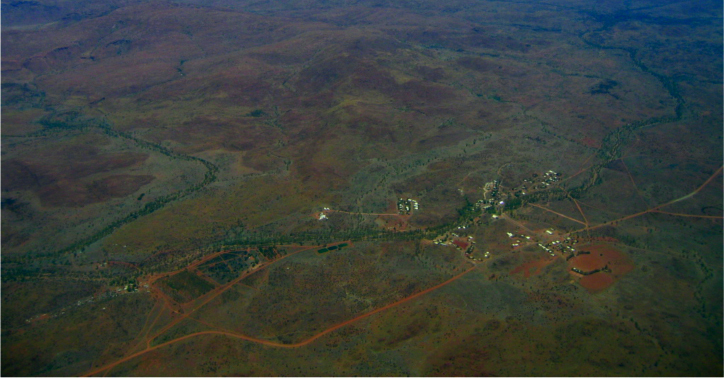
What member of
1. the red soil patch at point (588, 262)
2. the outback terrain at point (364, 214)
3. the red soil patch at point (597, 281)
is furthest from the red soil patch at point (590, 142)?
the red soil patch at point (597, 281)

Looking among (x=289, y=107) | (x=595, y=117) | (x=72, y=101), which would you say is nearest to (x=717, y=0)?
(x=595, y=117)

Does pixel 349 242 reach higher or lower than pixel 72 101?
lower

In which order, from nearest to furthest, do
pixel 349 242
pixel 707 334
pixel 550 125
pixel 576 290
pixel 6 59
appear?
pixel 707 334
pixel 576 290
pixel 349 242
pixel 550 125
pixel 6 59

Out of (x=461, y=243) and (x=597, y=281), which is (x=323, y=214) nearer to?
(x=461, y=243)

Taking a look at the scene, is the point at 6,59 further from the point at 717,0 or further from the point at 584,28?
the point at 717,0

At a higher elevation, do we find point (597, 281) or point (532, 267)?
point (532, 267)

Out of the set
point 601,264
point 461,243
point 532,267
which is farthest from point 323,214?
point 601,264
